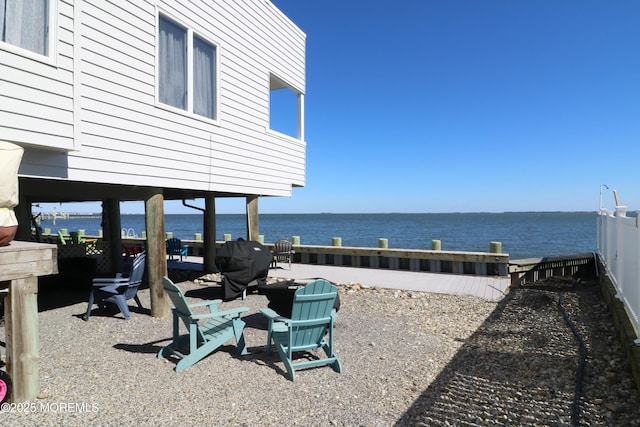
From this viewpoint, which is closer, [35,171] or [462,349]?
[35,171]

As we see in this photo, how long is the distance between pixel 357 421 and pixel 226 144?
5822 millimetres

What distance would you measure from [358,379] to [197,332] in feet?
6.13

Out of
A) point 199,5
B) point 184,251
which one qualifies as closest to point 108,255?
point 184,251

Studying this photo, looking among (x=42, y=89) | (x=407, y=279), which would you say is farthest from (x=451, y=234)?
(x=42, y=89)

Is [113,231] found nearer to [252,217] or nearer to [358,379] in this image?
[252,217]

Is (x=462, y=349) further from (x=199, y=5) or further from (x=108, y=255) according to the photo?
(x=108, y=255)

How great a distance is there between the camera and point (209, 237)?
11125mm

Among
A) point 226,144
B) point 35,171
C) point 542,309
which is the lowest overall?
point 542,309

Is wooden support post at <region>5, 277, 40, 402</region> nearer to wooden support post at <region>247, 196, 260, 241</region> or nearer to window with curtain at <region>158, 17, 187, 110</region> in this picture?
window with curtain at <region>158, 17, 187, 110</region>

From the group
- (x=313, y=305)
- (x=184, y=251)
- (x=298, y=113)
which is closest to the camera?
(x=313, y=305)

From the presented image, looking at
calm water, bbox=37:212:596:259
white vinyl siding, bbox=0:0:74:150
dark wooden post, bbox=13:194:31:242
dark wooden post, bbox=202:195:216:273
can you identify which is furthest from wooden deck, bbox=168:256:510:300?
calm water, bbox=37:212:596:259

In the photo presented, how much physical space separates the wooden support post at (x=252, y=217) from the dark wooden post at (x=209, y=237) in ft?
5.03

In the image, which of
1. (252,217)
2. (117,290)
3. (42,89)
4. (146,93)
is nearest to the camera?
(42,89)

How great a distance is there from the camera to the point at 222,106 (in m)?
7.62
